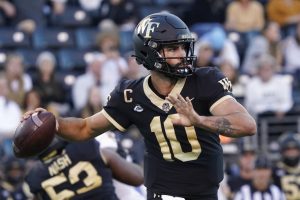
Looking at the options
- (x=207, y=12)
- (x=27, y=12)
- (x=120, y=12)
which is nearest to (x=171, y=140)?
(x=27, y=12)

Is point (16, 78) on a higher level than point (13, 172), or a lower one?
higher

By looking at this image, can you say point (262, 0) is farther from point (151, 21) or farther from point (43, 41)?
point (151, 21)

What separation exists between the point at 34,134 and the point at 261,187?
5.05 m

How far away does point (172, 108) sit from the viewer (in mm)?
5672

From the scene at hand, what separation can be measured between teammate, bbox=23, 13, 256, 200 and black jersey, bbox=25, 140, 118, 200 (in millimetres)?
848

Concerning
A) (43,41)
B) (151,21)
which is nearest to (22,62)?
(43,41)

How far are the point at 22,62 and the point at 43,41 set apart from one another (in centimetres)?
124

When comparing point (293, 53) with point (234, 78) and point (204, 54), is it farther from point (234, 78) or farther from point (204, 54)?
point (204, 54)

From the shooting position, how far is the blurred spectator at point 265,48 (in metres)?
13.0

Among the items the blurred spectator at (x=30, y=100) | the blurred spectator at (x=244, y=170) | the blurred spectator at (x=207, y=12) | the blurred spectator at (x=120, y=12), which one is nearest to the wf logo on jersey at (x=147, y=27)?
the blurred spectator at (x=244, y=170)

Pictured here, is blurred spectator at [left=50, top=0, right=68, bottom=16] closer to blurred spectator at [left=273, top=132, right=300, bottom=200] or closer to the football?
blurred spectator at [left=273, top=132, right=300, bottom=200]

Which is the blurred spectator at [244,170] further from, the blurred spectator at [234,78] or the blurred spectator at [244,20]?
the blurred spectator at [244,20]

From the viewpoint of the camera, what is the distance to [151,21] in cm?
575

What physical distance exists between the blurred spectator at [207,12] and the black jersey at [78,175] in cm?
724
